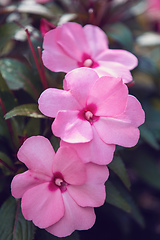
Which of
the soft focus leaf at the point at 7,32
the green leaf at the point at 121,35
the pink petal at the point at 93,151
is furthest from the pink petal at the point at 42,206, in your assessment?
the green leaf at the point at 121,35

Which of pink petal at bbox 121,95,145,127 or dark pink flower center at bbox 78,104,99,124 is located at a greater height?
dark pink flower center at bbox 78,104,99,124

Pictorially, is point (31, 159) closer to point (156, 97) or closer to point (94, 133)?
Answer: point (94, 133)

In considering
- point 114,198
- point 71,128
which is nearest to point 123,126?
point 71,128

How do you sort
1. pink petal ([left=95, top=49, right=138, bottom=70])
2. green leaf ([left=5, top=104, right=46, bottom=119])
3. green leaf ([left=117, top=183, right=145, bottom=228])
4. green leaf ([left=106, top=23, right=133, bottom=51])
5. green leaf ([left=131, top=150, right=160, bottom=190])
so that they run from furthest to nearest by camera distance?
green leaf ([left=131, top=150, right=160, bottom=190])
green leaf ([left=106, top=23, right=133, bottom=51])
green leaf ([left=117, top=183, right=145, bottom=228])
pink petal ([left=95, top=49, right=138, bottom=70])
green leaf ([left=5, top=104, right=46, bottom=119])

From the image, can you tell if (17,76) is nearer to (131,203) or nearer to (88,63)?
(88,63)

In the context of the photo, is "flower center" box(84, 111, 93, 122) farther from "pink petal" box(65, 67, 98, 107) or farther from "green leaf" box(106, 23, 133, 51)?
"green leaf" box(106, 23, 133, 51)

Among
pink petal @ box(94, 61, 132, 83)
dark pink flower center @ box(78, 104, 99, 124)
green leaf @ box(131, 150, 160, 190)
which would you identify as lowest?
green leaf @ box(131, 150, 160, 190)

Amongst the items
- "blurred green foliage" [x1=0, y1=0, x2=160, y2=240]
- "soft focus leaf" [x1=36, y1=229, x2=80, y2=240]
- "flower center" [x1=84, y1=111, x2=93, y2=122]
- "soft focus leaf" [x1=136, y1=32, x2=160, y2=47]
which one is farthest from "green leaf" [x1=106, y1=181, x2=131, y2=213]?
"soft focus leaf" [x1=136, y1=32, x2=160, y2=47]
